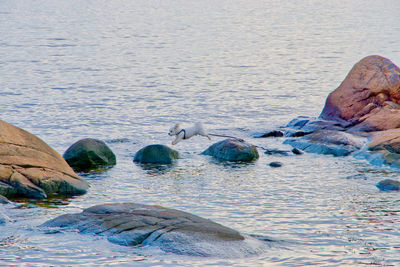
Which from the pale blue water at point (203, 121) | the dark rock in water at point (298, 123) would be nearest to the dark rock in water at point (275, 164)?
the pale blue water at point (203, 121)

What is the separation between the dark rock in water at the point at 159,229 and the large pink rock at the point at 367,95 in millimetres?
9359

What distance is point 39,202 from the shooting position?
36.2 ft

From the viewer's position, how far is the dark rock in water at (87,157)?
1396 centimetres

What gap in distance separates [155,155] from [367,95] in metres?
7.19

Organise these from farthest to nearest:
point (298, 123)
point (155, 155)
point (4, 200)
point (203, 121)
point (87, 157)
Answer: point (203, 121) → point (298, 123) → point (155, 155) → point (87, 157) → point (4, 200)

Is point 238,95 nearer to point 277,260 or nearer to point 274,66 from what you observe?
point 274,66

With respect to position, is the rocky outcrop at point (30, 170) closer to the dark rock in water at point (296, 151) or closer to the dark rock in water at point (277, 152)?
the dark rock in water at point (277, 152)

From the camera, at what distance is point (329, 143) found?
1561cm

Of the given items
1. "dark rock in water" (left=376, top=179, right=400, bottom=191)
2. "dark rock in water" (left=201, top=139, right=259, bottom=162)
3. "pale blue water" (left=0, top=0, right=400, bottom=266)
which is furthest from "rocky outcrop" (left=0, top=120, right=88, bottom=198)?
"dark rock in water" (left=376, top=179, right=400, bottom=191)

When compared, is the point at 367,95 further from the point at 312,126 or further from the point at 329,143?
the point at 329,143

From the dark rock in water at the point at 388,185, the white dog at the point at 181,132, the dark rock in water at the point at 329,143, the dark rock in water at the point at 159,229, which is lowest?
the dark rock in water at the point at 388,185

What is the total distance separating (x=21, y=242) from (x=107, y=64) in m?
26.4

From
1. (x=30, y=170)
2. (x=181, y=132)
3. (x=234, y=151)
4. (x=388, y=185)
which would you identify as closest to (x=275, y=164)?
(x=234, y=151)

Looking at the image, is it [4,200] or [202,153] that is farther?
[202,153]
